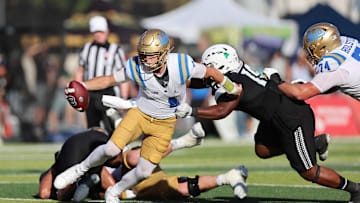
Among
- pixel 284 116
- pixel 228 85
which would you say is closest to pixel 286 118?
pixel 284 116

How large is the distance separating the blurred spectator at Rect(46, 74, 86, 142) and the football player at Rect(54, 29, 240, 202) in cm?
939

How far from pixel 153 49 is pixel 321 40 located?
4.28 feet

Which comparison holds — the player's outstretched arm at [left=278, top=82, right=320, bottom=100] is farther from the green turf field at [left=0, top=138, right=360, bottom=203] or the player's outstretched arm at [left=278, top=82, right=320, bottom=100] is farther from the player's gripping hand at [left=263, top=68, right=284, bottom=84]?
the green turf field at [left=0, top=138, right=360, bottom=203]

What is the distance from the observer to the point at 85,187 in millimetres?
5516

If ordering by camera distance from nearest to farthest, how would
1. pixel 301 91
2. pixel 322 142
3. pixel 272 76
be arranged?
pixel 301 91
pixel 272 76
pixel 322 142

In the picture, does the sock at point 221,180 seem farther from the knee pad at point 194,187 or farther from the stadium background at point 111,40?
the stadium background at point 111,40

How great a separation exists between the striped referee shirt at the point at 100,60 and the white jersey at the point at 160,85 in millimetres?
2764

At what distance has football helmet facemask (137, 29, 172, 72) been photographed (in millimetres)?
5336

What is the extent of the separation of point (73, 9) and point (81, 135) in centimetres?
1022

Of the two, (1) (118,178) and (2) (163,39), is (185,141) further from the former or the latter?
(2) (163,39)

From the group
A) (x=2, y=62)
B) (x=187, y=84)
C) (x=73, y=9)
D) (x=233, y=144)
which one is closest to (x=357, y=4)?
(x=233, y=144)

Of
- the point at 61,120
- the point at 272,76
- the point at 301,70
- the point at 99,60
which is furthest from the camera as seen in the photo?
the point at 61,120

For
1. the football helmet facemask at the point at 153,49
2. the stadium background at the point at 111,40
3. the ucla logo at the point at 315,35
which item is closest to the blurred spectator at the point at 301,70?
the stadium background at the point at 111,40

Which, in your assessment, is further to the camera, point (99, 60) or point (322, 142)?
point (99, 60)
